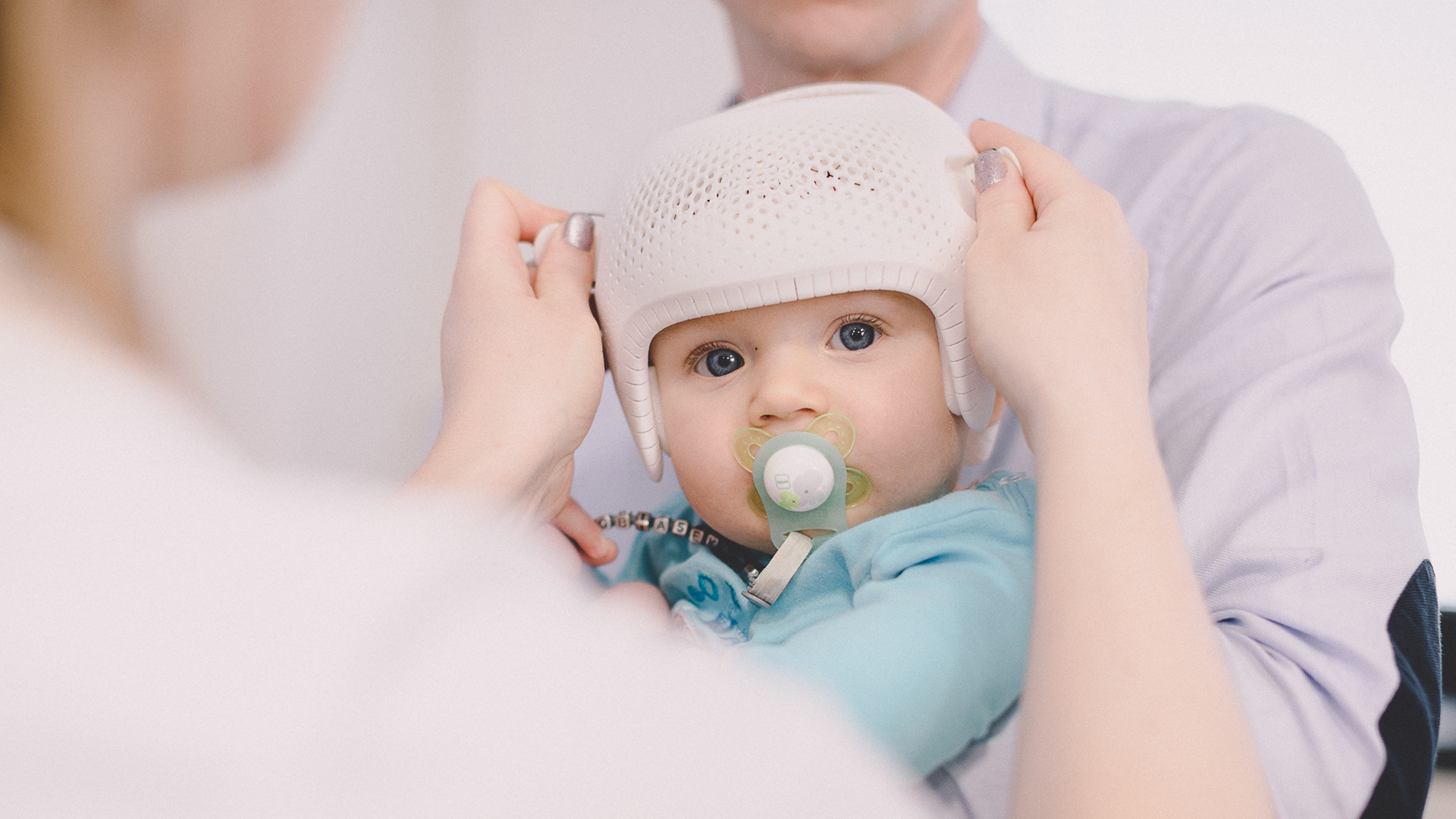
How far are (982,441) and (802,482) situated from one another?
21 cm

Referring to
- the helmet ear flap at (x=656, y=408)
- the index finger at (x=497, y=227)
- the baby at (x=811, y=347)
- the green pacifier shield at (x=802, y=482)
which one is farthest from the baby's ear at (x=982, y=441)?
the index finger at (x=497, y=227)

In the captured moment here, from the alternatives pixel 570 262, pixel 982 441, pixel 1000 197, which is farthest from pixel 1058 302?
pixel 570 262

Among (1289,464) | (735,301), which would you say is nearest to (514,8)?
(735,301)

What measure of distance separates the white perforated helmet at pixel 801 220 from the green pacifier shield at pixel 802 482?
0.10 meters

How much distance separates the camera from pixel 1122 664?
1.29ft

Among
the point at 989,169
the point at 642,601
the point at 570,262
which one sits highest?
the point at 989,169

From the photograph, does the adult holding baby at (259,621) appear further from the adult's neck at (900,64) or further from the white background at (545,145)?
the adult's neck at (900,64)

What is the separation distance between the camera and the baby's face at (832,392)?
0.69 m

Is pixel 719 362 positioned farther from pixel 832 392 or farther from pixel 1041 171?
pixel 1041 171

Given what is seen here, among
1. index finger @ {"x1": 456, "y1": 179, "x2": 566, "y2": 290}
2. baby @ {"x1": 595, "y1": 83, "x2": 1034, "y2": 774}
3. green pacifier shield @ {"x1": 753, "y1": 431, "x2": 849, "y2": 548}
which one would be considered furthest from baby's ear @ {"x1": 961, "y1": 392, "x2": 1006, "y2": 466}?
index finger @ {"x1": 456, "y1": 179, "x2": 566, "y2": 290}

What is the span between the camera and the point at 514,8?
3.18ft

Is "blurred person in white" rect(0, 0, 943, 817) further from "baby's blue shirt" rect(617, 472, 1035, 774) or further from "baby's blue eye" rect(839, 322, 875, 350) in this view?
"baby's blue eye" rect(839, 322, 875, 350)

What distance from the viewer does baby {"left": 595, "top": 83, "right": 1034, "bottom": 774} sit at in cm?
65

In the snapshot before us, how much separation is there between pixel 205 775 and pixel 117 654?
0.04 m
